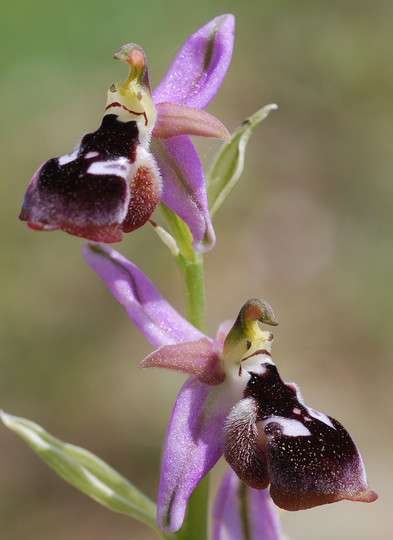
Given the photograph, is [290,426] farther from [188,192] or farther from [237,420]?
[188,192]

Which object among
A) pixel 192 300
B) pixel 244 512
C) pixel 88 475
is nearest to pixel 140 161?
pixel 192 300

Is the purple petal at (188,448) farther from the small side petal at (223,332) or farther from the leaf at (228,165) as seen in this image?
the leaf at (228,165)

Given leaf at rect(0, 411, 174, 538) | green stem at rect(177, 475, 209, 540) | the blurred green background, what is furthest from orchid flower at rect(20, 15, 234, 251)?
the blurred green background

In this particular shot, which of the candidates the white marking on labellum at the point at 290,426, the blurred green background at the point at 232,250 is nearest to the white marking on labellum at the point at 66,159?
the white marking on labellum at the point at 290,426

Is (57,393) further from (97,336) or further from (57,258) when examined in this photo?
(57,258)

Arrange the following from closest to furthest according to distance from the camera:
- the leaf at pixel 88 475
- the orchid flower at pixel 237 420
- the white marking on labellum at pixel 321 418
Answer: the orchid flower at pixel 237 420
the white marking on labellum at pixel 321 418
the leaf at pixel 88 475

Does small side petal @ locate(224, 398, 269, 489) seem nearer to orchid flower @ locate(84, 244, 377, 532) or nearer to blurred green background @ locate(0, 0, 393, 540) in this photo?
orchid flower @ locate(84, 244, 377, 532)

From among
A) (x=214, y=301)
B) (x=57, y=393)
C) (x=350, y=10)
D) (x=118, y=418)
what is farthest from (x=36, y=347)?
(x=350, y=10)
